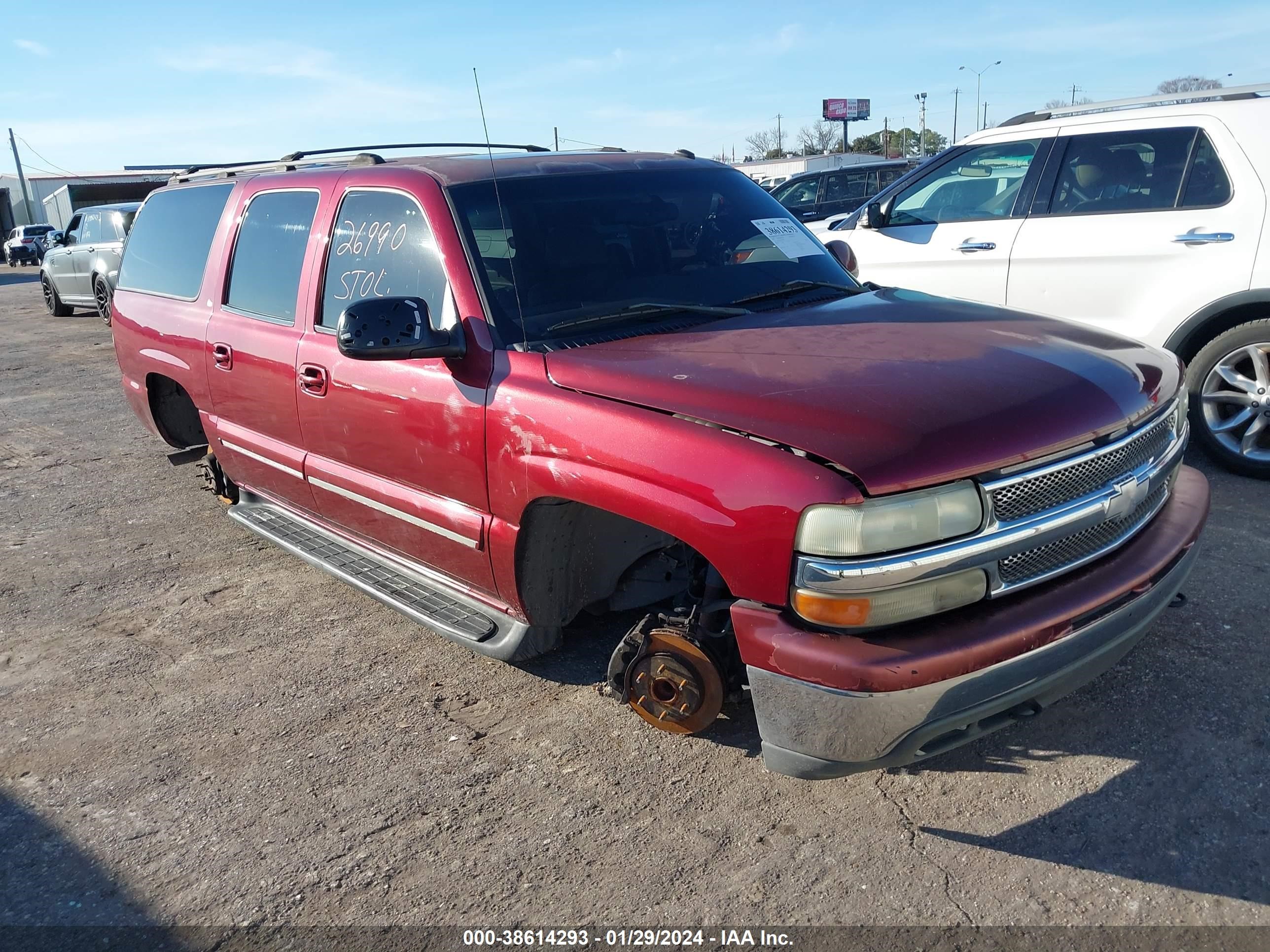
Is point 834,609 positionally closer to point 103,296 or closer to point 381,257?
point 381,257

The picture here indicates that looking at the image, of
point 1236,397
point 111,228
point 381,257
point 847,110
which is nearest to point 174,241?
point 381,257

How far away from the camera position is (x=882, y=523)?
2260 mm

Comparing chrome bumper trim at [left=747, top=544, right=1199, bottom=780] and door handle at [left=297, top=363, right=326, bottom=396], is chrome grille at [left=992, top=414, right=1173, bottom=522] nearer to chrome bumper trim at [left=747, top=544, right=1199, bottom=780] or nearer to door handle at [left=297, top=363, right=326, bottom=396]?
chrome bumper trim at [left=747, top=544, right=1199, bottom=780]

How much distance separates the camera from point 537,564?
3156 mm

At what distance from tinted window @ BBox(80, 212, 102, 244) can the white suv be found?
14.4 meters

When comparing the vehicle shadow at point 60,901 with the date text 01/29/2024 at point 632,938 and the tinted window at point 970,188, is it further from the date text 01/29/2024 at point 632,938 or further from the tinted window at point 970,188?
the tinted window at point 970,188

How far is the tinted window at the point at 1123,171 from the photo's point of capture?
5383 millimetres

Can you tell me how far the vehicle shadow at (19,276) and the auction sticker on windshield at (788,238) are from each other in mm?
29942

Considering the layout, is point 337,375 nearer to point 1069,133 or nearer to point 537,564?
point 537,564

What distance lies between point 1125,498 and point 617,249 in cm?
184

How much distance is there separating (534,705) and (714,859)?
1027 millimetres

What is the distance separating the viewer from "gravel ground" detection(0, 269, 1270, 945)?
2.49 m

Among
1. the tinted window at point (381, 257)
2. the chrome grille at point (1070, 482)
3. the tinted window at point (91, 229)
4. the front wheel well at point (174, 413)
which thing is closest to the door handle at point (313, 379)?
the tinted window at point (381, 257)

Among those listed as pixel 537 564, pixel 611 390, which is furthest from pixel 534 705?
pixel 611 390
